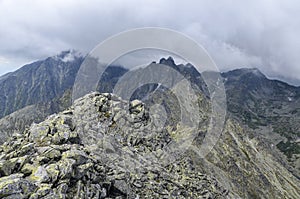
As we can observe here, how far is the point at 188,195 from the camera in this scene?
4284 cm

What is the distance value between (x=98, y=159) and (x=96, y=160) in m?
3.01

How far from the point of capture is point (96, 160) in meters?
35.3

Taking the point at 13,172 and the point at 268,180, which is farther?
the point at 268,180

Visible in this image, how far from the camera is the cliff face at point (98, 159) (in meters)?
27.8

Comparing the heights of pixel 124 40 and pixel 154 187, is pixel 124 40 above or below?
above

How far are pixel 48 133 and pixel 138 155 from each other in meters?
13.4

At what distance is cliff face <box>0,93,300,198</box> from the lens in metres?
27.8

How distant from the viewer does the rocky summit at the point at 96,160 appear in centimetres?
Result: 2772

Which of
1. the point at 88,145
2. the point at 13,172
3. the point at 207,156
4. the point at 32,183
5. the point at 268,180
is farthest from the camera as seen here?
the point at 268,180

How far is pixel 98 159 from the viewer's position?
126ft

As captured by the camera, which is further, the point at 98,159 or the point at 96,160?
the point at 98,159

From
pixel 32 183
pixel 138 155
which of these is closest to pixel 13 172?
pixel 32 183

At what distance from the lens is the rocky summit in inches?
1091

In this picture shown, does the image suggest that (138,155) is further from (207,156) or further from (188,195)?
(207,156)
